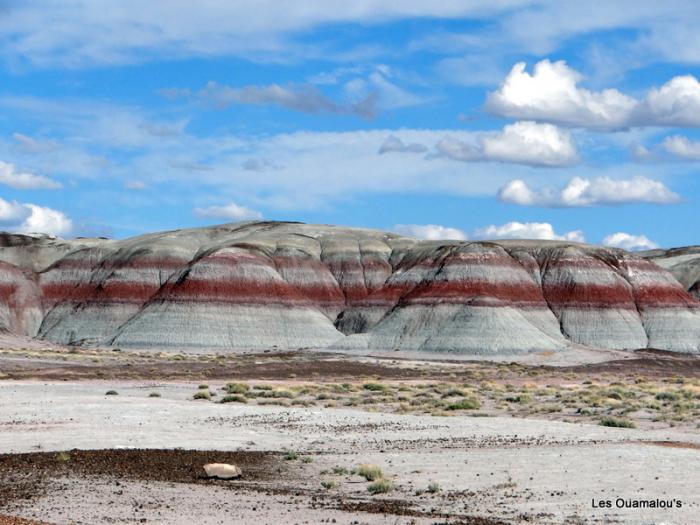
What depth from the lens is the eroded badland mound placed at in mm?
115938

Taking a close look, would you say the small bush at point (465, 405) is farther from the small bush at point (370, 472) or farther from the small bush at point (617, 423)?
the small bush at point (370, 472)

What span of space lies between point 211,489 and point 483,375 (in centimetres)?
5489

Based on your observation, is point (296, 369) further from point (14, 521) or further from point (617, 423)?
point (14, 521)

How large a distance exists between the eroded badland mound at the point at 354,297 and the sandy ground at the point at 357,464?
247 ft

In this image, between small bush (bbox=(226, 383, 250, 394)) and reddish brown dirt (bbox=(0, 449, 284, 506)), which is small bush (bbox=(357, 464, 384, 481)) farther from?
small bush (bbox=(226, 383, 250, 394))

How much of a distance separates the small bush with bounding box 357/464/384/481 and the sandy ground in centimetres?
16

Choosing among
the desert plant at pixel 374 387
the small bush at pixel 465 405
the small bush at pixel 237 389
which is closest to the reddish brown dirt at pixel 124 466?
the small bush at pixel 465 405

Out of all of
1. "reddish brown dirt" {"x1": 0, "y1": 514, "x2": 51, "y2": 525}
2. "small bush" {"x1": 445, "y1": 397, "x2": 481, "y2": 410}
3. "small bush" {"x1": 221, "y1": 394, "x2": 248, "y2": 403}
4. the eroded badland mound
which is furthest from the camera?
the eroded badland mound

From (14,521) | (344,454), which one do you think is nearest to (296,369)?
(344,454)

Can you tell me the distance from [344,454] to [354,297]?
111252mm

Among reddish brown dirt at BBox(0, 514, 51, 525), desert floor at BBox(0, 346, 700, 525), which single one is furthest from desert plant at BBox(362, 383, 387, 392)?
reddish brown dirt at BBox(0, 514, 51, 525)

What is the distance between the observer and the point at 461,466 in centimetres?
2352

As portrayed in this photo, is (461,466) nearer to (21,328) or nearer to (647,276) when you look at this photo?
(647,276)

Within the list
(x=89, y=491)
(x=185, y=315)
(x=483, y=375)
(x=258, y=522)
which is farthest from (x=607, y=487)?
(x=185, y=315)
